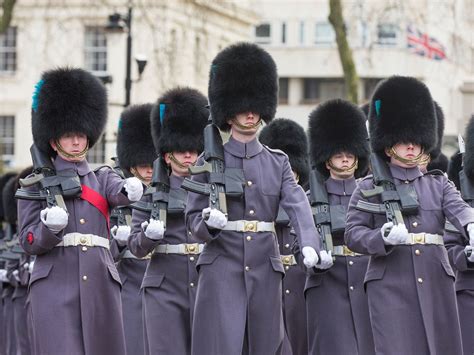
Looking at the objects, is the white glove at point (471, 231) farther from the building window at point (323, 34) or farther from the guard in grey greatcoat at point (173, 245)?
the building window at point (323, 34)

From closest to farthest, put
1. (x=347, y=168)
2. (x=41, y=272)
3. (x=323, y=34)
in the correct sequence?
(x=41, y=272) → (x=347, y=168) → (x=323, y=34)

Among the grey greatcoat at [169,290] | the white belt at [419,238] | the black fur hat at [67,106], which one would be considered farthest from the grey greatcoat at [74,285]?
the white belt at [419,238]

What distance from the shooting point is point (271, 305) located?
10172 mm

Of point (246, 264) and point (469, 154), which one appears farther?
point (469, 154)

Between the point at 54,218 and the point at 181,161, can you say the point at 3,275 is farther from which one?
the point at 54,218

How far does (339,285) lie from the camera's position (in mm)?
12195

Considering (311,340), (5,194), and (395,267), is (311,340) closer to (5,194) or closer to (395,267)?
(395,267)

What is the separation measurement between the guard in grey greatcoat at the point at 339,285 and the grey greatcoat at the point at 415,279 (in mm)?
1316

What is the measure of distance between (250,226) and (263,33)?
53.9 m

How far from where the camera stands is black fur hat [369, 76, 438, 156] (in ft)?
36.3

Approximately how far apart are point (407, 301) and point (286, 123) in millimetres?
3880

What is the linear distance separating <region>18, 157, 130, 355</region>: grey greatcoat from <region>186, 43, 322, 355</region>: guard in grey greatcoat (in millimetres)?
606

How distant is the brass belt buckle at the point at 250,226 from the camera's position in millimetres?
10203

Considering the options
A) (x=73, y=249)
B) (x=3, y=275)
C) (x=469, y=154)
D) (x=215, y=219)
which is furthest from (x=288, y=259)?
(x=3, y=275)
